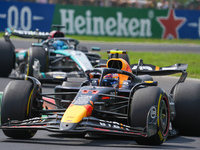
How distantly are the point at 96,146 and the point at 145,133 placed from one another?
2.29 ft

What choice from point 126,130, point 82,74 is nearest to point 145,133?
point 126,130

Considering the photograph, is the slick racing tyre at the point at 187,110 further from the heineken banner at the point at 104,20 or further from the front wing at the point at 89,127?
the heineken banner at the point at 104,20

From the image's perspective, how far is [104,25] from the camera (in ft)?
113

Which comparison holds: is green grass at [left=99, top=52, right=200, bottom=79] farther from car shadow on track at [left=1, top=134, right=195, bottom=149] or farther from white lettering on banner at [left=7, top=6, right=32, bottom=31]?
car shadow on track at [left=1, top=134, right=195, bottom=149]

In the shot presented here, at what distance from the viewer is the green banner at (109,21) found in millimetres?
33562

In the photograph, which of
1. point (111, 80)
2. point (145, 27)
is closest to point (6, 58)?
point (111, 80)

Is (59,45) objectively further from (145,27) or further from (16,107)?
(145,27)

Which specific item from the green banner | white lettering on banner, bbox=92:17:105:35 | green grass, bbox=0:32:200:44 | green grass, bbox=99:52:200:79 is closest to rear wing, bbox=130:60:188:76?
green grass, bbox=99:52:200:79

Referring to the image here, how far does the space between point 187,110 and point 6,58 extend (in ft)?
29.8

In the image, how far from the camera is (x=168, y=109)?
877 cm

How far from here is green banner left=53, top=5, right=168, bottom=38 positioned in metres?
33.6

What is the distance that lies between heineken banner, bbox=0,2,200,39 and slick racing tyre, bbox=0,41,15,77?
1487cm

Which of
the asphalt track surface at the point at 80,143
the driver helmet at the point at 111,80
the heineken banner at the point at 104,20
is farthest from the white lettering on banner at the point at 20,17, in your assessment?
the asphalt track surface at the point at 80,143

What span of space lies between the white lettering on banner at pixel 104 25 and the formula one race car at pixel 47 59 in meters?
15.0
